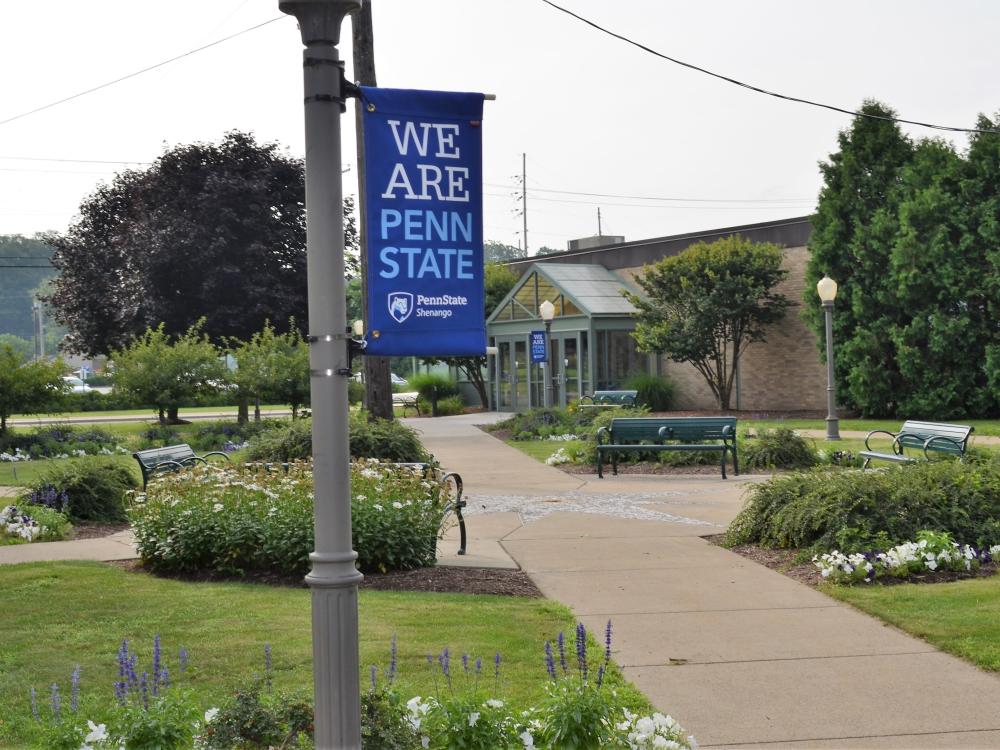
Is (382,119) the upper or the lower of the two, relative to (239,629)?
upper

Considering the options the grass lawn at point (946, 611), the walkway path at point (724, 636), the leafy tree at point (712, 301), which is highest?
the leafy tree at point (712, 301)

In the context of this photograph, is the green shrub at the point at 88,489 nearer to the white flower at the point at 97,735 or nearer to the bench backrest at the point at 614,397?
the white flower at the point at 97,735

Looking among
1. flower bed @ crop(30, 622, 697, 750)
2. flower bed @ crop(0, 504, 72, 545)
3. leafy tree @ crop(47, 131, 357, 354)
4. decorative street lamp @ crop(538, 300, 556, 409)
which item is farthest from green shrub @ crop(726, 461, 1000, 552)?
leafy tree @ crop(47, 131, 357, 354)

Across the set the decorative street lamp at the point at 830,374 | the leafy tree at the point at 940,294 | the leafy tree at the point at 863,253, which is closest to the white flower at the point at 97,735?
the decorative street lamp at the point at 830,374

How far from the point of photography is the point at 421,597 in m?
7.70

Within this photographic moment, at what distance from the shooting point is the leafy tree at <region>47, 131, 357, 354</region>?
123 ft

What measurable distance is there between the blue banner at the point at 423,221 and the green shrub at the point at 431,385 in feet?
110

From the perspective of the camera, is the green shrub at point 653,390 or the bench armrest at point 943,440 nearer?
the bench armrest at point 943,440

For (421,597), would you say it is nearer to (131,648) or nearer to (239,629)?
(239,629)

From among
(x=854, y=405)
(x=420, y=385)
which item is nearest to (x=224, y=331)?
(x=420, y=385)

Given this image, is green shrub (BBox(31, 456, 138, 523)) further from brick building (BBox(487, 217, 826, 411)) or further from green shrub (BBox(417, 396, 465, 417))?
green shrub (BBox(417, 396, 465, 417))

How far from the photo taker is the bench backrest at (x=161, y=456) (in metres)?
11.4

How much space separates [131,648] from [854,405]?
79.2ft

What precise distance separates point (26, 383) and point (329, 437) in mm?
21279
